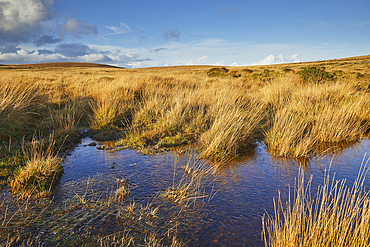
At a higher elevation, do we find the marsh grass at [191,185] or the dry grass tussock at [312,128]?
the dry grass tussock at [312,128]

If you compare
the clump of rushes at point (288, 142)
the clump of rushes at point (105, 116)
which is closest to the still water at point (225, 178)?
the clump of rushes at point (288, 142)

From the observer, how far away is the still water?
296cm

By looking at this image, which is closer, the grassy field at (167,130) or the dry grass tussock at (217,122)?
the grassy field at (167,130)

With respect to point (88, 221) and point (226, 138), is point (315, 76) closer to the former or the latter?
point (226, 138)

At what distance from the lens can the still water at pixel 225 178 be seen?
9.73 ft

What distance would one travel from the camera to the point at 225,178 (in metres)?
4.39

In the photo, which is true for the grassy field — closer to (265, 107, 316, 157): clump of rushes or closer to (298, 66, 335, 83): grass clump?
(265, 107, 316, 157): clump of rushes

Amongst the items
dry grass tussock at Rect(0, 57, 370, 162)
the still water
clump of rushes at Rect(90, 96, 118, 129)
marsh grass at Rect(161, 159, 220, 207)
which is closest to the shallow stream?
the still water

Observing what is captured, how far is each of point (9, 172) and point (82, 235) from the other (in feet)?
8.44

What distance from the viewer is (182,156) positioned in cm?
557

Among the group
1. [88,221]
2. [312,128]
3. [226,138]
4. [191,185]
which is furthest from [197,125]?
[88,221]

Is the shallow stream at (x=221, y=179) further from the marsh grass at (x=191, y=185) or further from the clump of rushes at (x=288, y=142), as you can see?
the clump of rushes at (x=288, y=142)

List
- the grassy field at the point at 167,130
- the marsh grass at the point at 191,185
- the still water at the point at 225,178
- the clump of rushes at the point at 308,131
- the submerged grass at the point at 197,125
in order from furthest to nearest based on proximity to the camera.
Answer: the submerged grass at the point at 197,125, the clump of rushes at the point at 308,131, the grassy field at the point at 167,130, the marsh grass at the point at 191,185, the still water at the point at 225,178

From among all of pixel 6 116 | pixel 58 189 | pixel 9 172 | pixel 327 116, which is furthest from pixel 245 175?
pixel 6 116
